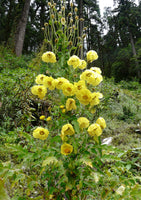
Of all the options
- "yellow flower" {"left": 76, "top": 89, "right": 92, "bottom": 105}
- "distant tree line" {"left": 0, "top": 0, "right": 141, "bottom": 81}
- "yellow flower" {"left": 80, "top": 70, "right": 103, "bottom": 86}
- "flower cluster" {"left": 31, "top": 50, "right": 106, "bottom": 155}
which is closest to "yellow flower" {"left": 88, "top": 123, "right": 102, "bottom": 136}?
"flower cluster" {"left": 31, "top": 50, "right": 106, "bottom": 155}

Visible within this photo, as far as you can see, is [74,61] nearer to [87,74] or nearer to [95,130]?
[87,74]

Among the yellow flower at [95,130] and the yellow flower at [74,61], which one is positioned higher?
the yellow flower at [74,61]

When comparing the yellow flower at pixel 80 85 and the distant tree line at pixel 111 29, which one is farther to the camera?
the distant tree line at pixel 111 29

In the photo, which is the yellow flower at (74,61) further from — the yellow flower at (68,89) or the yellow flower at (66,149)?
the yellow flower at (66,149)

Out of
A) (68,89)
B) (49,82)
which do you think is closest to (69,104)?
(68,89)

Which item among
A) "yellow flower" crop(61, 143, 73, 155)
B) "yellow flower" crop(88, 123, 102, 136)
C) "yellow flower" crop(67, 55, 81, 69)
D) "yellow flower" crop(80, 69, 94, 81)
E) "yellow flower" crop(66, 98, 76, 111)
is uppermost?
"yellow flower" crop(67, 55, 81, 69)

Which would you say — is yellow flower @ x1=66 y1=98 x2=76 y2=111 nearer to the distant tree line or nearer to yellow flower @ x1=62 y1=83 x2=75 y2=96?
yellow flower @ x1=62 y1=83 x2=75 y2=96

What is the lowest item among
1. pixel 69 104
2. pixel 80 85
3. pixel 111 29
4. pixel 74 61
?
pixel 69 104

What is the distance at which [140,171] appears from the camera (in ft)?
6.20

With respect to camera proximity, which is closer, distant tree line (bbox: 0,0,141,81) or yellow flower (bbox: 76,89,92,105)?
yellow flower (bbox: 76,89,92,105)

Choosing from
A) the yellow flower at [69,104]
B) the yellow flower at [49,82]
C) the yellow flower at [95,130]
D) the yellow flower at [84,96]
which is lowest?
the yellow flower at [95,130]

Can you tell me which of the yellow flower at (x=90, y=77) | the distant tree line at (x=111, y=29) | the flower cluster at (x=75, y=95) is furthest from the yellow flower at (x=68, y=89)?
the distant tree line at (x=111, y=29)

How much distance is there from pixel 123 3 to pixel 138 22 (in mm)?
2484

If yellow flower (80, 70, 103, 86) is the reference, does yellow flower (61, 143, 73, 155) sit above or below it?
below
